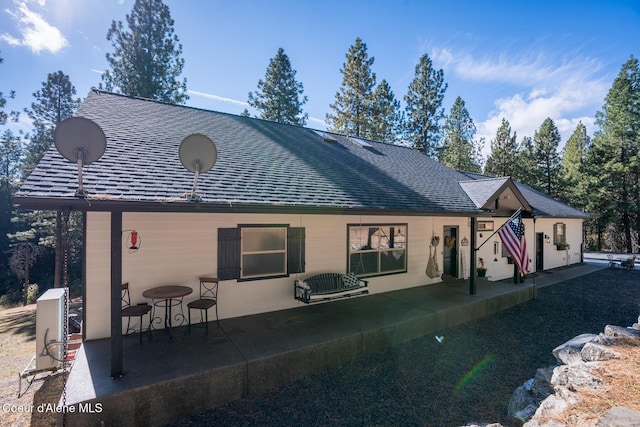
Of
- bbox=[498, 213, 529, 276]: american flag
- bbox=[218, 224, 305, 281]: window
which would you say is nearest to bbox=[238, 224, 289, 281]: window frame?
bbox=[218, 224, 305, 281]: window

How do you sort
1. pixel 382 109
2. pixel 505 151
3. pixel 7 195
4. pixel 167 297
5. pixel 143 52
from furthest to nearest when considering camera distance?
pixel 505 151
pixel 7 195
pixel 382 109
pixel 143 52
pixel 167 297

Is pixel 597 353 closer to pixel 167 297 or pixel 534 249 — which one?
pixel 167 297

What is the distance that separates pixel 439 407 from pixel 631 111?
33747 millimetres

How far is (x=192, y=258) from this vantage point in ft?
19.7

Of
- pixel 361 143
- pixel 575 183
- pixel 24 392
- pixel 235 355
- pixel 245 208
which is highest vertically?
pixel 575 183

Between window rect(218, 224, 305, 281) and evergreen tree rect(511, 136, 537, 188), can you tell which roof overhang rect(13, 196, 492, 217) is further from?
evergreen tree rect(511, 136, 537, 188)

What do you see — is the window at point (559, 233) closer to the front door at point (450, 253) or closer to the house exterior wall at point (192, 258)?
the front door at point (450, 253)

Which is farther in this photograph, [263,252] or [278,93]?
[278,93]

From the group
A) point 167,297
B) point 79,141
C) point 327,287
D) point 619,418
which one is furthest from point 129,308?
point 619,418

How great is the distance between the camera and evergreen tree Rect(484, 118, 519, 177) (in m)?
29.2

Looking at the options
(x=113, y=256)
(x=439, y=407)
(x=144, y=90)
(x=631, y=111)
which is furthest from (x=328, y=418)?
(x=631, y=111)

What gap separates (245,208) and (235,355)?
7.96 ft

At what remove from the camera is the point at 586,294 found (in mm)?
10641

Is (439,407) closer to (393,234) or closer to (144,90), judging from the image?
(393,234)
